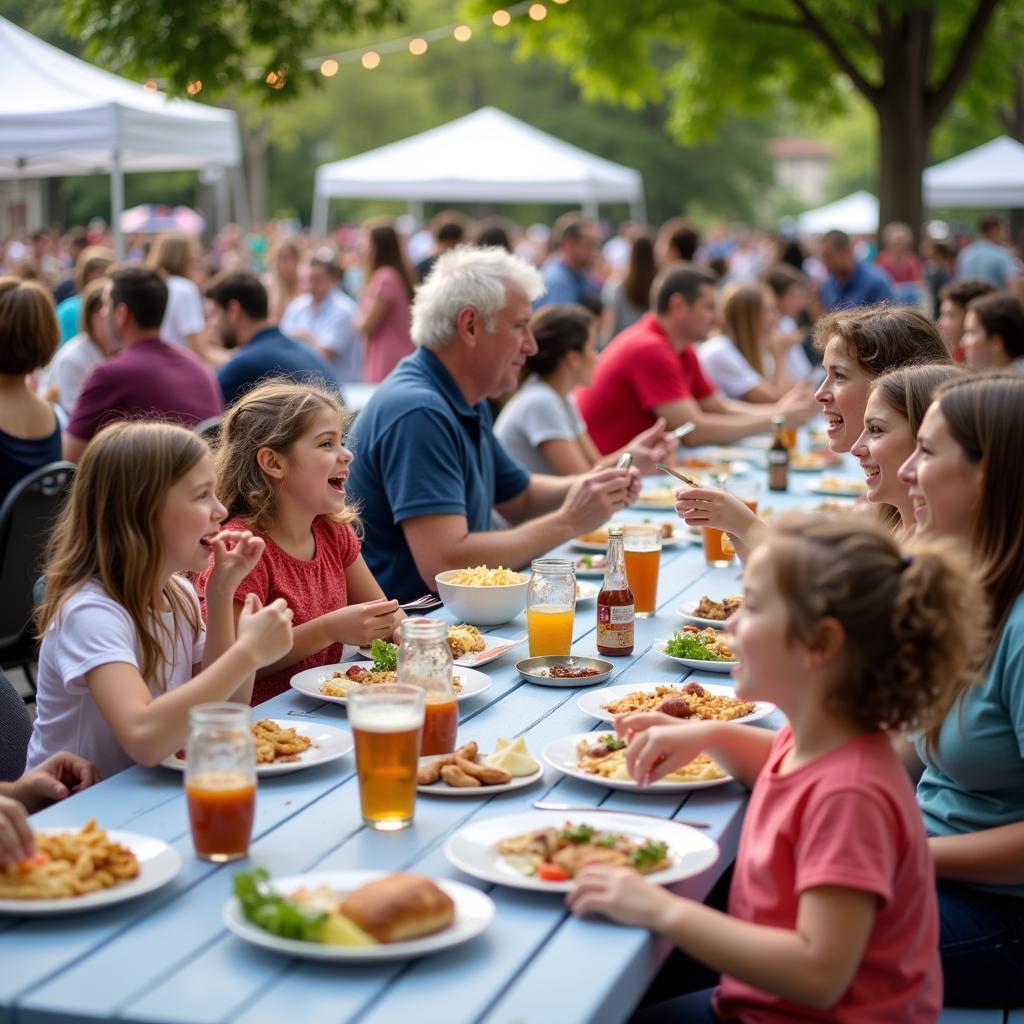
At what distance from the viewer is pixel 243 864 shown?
1900mm

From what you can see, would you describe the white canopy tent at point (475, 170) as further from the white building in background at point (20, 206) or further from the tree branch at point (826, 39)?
the white building in background at point (20, 206)

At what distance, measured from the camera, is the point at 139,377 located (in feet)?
18.9

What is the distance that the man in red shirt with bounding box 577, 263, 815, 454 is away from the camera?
6176 millimetres

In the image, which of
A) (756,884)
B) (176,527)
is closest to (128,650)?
(176,527)

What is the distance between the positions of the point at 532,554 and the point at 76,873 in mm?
2183

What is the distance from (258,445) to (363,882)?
150cm

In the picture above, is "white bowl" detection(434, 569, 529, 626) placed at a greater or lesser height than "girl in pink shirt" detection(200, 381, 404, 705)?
lesser

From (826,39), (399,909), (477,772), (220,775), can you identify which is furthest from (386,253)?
(399,909)

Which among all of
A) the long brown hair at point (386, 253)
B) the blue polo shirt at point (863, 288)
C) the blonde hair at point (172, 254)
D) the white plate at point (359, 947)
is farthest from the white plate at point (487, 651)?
the blue polo shirt at point (863, 288)

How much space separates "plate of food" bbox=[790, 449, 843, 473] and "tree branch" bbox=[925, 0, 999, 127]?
8.06 metres

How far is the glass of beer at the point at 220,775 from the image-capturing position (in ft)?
6.13

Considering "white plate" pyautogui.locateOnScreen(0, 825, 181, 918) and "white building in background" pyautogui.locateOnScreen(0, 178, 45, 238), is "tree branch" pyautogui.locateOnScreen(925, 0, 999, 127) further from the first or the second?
"white building in background" pyautogui.locateOnScreen(0, 178, 45, 238)

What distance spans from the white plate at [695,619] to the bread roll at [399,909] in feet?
5.46

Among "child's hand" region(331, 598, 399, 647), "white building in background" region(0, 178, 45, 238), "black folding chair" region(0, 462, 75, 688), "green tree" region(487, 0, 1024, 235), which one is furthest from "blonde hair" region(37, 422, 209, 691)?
"white building in background" region(0, 178, 45, 238)
